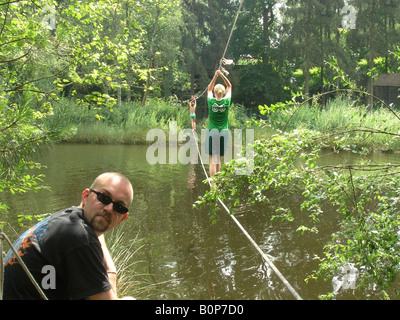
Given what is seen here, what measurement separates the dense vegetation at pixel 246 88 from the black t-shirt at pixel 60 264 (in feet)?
3.66

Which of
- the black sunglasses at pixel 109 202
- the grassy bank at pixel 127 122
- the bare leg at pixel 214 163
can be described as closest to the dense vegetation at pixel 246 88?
the grassy bank at pixel 127 122

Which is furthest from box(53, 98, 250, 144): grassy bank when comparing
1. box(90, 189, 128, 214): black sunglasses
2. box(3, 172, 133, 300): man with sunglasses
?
box(3, 172, 133, 300): man with sunglasses

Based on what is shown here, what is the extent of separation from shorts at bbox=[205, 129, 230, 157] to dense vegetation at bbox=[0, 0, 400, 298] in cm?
73

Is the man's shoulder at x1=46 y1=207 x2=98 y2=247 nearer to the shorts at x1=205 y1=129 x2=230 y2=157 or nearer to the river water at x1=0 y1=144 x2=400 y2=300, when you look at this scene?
the river water at x1=0 y1=144 x2=400 y2=300

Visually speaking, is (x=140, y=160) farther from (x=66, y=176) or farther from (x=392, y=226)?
(x=392, y=226)

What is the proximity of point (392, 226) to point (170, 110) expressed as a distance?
59.3 feet

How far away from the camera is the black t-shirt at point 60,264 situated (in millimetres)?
1610

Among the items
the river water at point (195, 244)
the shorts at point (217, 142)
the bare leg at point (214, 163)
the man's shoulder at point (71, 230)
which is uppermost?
the man's shoulder at point (71, 230)

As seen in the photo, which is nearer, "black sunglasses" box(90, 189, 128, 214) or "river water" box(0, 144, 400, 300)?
"black sunglasses" box(90, 189, 128, 214)

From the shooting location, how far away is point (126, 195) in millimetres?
1886

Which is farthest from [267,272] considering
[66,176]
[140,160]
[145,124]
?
[145,124]

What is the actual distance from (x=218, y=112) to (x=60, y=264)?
5.22m

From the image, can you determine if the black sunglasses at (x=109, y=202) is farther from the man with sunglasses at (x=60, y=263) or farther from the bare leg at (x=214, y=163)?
the bare leg at (x=214, y=163)

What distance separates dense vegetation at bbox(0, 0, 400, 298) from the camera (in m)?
2.91
